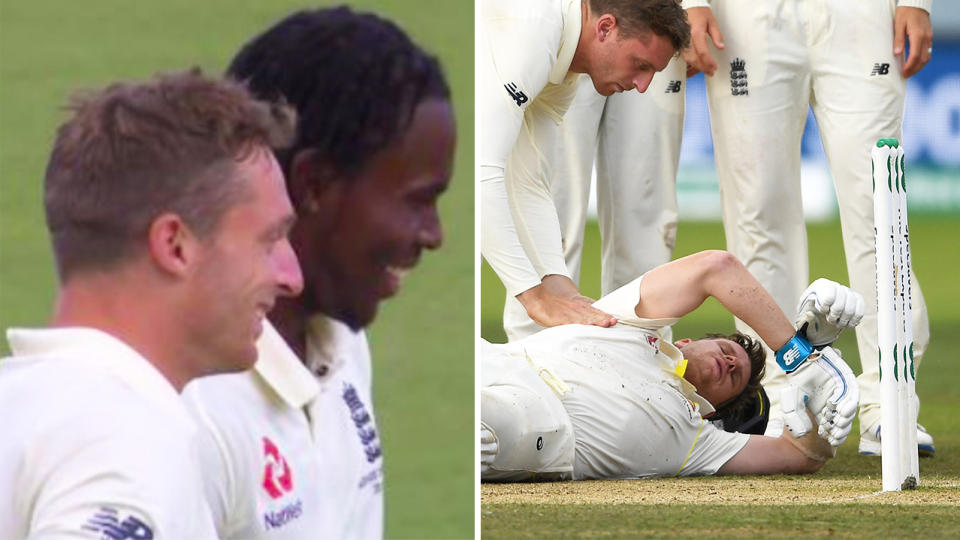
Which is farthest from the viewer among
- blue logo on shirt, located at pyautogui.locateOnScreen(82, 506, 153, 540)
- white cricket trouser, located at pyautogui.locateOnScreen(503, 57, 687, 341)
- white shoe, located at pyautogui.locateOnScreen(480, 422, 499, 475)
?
white cricket trouser, located at pyautogui.locateOnScreen(503, 57, 687, 341)

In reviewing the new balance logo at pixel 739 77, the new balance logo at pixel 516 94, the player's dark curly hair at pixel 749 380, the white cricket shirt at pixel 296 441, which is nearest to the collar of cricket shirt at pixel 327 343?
the white cricket shirt at pixel 296 441

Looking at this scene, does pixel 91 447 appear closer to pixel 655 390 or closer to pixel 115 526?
pixel 115 526

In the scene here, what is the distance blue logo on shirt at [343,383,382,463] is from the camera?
127 cm

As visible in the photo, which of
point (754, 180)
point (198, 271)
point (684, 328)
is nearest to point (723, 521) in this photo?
point (198, 271)

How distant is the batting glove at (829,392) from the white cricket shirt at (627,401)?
0.20 meters

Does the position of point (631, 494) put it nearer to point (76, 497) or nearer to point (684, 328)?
point (76, 497)

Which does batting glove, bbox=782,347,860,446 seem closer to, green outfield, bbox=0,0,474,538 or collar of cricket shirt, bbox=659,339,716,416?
collar of cricket shirt, bbox=659,339,716,416

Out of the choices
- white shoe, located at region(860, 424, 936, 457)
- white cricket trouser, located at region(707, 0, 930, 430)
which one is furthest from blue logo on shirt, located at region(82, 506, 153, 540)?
white cricket trouser, located at region(707, 0, 930, 430)

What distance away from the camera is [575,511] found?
2.27 m

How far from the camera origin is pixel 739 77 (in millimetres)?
3699

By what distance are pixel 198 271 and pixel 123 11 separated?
373 mm

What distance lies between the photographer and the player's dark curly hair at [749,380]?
322cm

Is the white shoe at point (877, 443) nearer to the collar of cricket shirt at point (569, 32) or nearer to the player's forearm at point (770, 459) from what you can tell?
the player's forearm at point (770, 459)

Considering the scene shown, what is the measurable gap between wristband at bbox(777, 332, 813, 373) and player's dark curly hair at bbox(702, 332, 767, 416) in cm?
22
